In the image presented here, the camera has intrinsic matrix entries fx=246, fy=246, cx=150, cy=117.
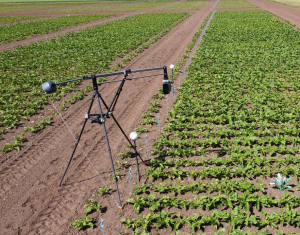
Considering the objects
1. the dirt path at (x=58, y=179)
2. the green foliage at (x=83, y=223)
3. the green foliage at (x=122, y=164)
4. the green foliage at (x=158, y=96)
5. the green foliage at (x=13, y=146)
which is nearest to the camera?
the green foliage at (x=83, y=223)

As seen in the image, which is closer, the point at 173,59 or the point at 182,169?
the point at 182,169

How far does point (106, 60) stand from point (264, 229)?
1810 cm

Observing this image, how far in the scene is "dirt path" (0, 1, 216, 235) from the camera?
6.54 metres

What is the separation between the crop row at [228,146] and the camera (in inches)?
252

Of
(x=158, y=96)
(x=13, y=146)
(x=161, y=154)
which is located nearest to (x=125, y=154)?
(x=161, y=154)

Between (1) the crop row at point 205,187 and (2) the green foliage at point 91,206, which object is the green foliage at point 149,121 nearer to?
(1) the crop row at point 205,187

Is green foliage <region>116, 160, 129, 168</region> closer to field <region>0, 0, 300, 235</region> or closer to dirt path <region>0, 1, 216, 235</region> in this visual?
field <region>0, 0, 300, 235</region>

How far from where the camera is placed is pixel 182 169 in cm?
818

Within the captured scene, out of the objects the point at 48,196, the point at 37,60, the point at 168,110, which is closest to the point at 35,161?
the point at 48,196

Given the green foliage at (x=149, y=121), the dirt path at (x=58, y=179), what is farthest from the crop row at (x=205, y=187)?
the green foliage at (x=149, y=121)

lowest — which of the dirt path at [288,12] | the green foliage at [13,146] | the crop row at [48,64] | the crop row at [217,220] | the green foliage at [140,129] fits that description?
the crop row at [217,220]

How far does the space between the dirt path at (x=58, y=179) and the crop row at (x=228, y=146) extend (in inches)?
44.6

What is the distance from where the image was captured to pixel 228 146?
9109 millimetres

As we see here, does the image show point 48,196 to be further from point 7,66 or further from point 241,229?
point 7,66
